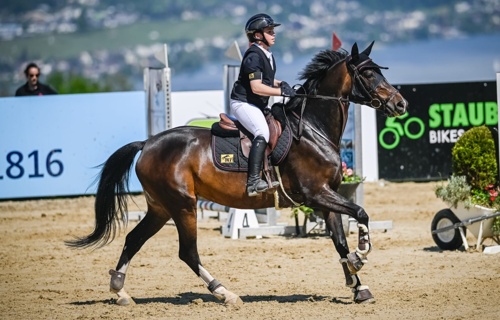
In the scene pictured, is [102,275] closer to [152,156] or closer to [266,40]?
[152,156]

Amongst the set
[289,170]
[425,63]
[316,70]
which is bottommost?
[289,170]

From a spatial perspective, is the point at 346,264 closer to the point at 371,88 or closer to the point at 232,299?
the point at 232,299

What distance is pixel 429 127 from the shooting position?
18.7m

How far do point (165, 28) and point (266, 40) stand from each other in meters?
42.8

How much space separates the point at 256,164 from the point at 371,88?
1.28 m

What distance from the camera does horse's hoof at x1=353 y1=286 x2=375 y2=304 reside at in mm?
8195

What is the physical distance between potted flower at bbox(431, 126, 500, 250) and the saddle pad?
3087 mm

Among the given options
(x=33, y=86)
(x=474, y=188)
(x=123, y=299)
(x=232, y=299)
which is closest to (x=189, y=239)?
(x=232, y=299)

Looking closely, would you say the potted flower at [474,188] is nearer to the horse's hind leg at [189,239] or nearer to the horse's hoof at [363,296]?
the horse's hoof at [363,296]

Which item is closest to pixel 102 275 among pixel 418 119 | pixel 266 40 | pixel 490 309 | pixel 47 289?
pixel 47 289

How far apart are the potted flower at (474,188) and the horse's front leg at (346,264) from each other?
8.93ft

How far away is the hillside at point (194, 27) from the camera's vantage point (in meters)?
47.5

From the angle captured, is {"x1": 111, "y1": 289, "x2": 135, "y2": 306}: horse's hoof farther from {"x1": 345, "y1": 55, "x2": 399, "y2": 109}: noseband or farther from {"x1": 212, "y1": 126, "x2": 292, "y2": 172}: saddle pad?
{"x1": 345, "y1": 55, "x2": 399, "y2": 109}: noseband

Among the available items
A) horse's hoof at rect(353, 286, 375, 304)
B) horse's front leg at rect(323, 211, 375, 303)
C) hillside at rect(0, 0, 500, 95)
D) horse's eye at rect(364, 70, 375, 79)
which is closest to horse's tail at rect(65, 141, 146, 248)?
horse's front leg at rect(323, 211, 375, 303)
